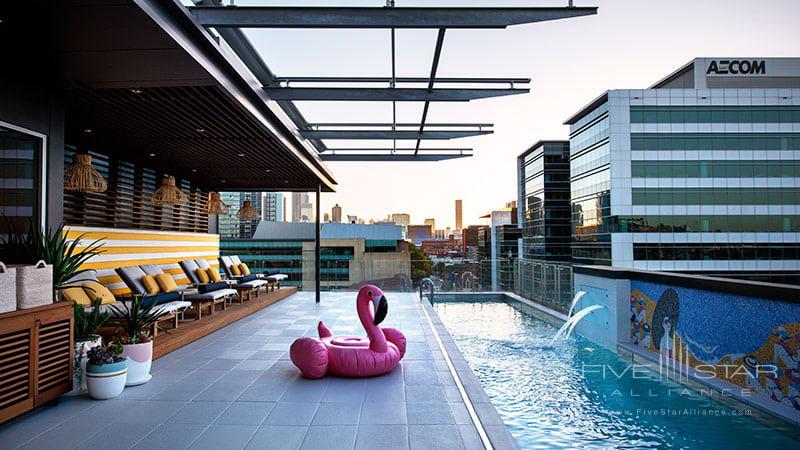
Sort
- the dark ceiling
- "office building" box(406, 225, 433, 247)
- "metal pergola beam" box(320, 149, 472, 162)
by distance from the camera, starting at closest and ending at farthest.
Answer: the dark ceiling
"metal pergola beam" box(320, 149, 472, 162)
"office building" box(406, 225, 433, 247)

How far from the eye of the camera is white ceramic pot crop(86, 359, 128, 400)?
4.04 meters

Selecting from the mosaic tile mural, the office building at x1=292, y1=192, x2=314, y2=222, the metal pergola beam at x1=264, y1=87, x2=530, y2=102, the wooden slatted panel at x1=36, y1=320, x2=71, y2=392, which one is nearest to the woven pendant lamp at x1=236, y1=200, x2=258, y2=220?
the metal pergola beam at x1=264, y1=87, x2=530, y2=102

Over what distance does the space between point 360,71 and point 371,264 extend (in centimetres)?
843

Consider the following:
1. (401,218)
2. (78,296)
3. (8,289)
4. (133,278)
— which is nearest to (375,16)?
(8,289)

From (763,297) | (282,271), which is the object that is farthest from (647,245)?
(763,297)

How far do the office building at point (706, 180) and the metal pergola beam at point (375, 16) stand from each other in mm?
32120

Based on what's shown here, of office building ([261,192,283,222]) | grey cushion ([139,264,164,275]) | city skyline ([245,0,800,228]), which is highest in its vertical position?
office building ([261,192,283,222])

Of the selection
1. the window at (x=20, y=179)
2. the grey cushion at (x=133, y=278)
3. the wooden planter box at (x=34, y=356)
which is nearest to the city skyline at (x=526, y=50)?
the window at (x=20, y=179)

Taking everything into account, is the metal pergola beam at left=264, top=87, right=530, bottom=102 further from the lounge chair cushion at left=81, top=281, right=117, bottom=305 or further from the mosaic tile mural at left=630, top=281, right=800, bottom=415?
the lounge chair cushion at left=81, top=281, right=117, bottom=305

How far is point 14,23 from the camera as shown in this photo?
3578mm

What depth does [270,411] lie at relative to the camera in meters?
3.86

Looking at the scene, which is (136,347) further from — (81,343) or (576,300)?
(576,300)

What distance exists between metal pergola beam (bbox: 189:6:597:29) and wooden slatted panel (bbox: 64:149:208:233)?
19.1ft

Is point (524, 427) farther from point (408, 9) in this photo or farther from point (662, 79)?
point (662, 79)
